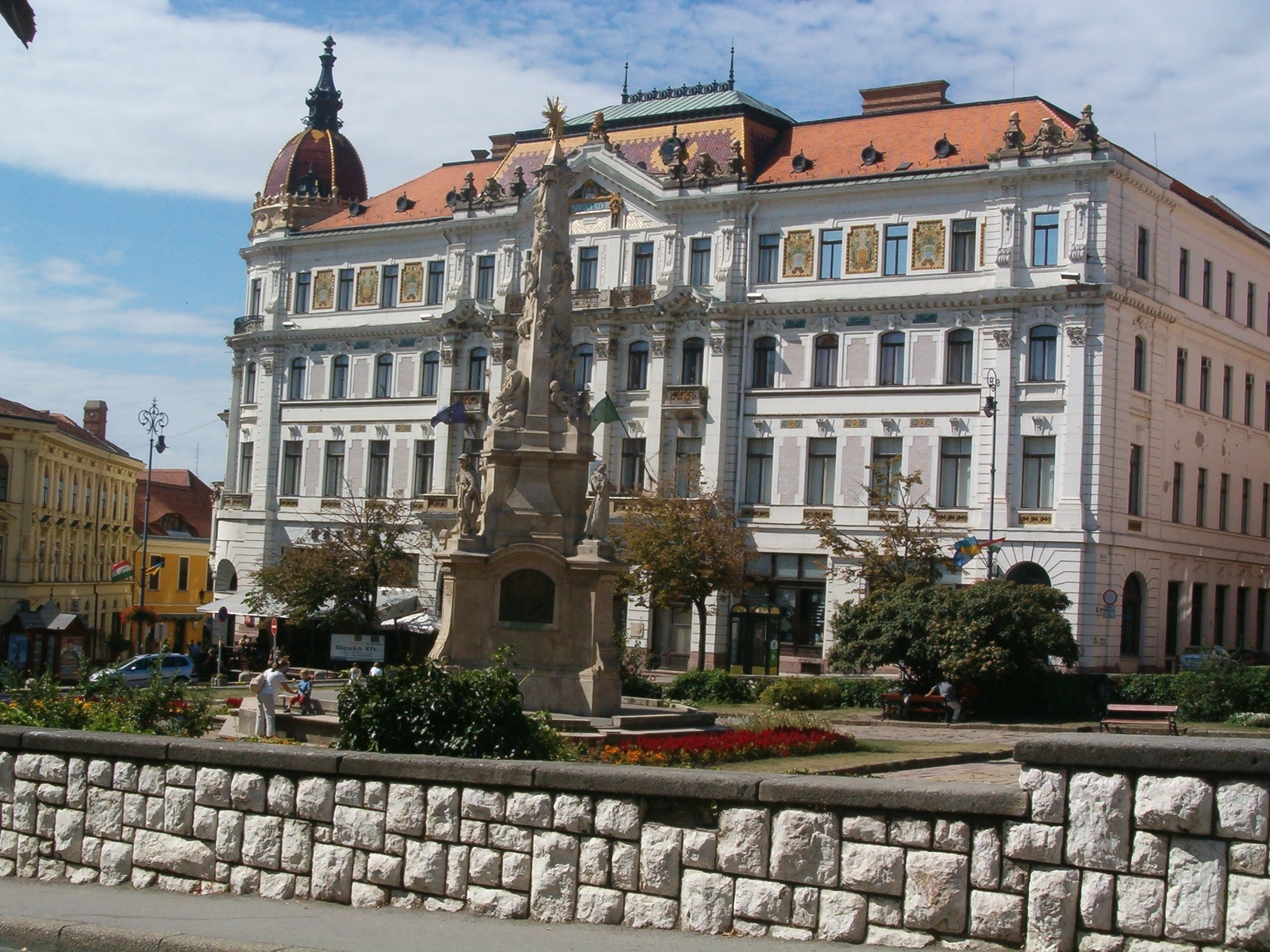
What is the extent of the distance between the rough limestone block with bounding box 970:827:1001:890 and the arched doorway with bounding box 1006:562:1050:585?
42.0 meters

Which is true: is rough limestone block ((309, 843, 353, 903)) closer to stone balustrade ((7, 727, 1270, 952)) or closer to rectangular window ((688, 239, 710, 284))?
stone balustrade ((7, 727, 1270, 952))

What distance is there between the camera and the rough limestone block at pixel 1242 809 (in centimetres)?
812

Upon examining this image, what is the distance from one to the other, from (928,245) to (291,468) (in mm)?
29096

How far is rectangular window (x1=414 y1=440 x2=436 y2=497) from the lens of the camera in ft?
208

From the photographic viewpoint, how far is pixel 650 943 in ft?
31.2

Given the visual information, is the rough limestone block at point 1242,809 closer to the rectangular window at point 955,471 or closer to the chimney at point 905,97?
the rectangular window at point 955,471

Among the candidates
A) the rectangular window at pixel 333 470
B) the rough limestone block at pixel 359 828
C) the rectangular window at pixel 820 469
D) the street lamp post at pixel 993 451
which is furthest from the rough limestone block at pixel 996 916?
the rectangular window at pixel 333 470

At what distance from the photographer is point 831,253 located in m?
54.8

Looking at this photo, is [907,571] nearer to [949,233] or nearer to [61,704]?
[949,233]

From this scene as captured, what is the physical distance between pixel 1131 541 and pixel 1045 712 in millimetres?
12886

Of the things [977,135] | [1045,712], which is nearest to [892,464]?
[977,135]

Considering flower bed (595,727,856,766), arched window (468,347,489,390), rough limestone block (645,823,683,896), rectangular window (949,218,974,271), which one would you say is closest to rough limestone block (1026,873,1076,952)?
rough limestone block (645,823,683,896)

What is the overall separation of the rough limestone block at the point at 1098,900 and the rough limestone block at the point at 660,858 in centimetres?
248

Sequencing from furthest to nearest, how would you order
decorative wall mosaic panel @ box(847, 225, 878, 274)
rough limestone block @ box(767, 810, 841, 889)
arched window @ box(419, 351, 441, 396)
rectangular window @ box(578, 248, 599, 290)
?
arched window @ box(419, 351, 441, 396)
rectangular window @ box(578, 248, 599, 290)
decorative wall mosaic panel @ box(847, 225, 878, 274)
rough limestone block @ box(767, 810, 841, 889)
